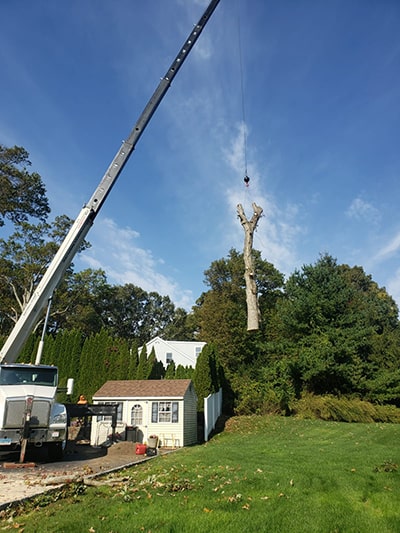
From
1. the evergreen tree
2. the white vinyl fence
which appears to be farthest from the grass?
the evergreen tree

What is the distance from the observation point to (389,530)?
504 cm

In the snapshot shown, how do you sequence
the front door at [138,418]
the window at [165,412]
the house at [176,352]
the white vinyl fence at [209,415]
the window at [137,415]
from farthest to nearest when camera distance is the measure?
the house at [176,352], the white vinyl fence at [209,415], the window at [137,415], the window at [165,412], the front door at [138,418]

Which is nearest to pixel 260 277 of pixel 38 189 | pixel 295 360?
pixel 295 360

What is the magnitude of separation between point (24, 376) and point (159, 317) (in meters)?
64.0

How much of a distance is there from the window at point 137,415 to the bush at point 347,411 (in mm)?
11494

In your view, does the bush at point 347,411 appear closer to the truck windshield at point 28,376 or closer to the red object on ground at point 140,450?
the red object on ground at point 140,450

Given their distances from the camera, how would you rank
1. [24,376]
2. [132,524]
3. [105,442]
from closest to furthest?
[132,524], [24,376], [105,442]

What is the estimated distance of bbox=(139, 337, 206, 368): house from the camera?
39.8 meters

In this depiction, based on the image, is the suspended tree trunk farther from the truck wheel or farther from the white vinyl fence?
the white vinyl fence

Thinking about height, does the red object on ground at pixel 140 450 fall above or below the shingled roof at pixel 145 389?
below

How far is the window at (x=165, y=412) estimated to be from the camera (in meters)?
17.8

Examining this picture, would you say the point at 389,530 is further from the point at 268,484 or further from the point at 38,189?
the point at 38,189

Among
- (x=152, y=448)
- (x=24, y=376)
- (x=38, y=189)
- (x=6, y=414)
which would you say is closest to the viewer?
(x=6, y=414)

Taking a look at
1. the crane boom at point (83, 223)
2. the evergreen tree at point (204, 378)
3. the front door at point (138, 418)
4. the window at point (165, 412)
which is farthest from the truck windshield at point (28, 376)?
the evergreen tree at point (204, 378)
